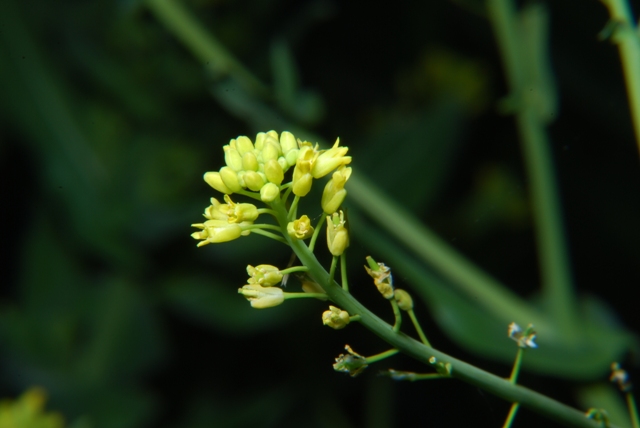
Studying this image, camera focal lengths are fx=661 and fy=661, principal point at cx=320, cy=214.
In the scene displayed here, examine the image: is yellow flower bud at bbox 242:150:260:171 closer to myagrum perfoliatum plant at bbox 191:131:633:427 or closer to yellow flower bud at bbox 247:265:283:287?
myagrum perfoliatum plant at bbox 191:131:633:427

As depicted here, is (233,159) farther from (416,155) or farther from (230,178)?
(416,155)

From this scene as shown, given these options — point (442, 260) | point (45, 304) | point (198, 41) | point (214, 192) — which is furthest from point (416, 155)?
point (45, 304)

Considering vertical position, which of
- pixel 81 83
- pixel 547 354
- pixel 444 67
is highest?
pixel 444 67

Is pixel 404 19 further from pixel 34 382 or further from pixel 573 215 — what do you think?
pixel 34 382

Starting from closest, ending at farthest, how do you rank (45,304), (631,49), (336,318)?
1. (336,318)
2. (631,49)
3. (45,304)

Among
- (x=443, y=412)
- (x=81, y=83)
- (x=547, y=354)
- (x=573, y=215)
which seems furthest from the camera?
(x=81, y=83)

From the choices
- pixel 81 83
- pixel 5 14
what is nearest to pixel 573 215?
pixel 81 83
